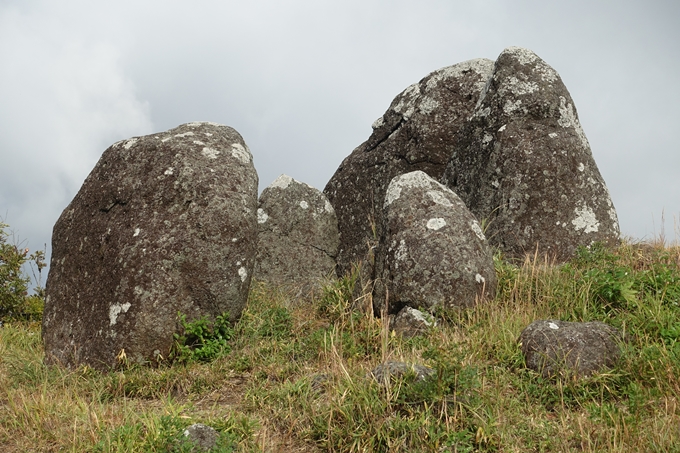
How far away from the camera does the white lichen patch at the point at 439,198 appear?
27.5 ft

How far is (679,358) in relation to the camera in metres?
6.22

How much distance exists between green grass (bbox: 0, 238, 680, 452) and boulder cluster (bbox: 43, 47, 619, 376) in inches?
16.5

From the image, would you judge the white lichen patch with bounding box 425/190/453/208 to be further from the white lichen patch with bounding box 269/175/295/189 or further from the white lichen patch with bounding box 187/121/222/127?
the white lichen patch with bounding box 269/175/295/189

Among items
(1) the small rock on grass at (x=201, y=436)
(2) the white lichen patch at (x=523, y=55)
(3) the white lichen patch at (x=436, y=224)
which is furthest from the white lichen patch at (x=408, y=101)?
(1) the small rock on grass at (x=201, y=436)

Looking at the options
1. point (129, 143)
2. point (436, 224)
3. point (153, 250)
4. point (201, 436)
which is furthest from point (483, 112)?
point (201, 436)

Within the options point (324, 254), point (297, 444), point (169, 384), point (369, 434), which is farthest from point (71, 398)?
point (324, 254)

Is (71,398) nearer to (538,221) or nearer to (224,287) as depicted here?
(224,287)

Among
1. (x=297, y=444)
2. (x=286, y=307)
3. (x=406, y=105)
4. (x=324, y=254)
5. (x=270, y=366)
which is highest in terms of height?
(x=406, y=105)

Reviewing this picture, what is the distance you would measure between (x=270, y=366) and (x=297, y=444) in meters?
1.76

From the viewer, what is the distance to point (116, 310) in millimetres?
7848

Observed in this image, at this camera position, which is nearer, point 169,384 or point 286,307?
point 169,384

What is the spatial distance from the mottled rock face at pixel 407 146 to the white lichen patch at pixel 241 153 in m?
3.52

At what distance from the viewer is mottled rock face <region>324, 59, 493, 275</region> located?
1211 cm

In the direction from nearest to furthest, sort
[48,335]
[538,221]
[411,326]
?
[411,326], [48,335], [538,221]
